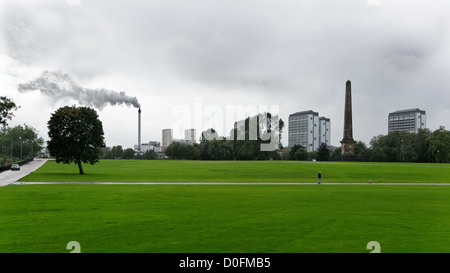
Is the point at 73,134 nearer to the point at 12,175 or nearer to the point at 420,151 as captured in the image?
the point at 12,175

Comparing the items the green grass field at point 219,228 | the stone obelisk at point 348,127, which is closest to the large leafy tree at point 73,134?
the green grass field at point 219,228

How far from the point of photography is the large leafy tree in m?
51.5

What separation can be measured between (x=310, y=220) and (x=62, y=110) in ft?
165

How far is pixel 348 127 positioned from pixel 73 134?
7594cm

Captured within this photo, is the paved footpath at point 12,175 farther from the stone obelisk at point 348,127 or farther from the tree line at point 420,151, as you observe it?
the stone obelisk at point 348,127

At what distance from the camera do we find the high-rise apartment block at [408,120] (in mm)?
179625

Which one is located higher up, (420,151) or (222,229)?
(420,151)

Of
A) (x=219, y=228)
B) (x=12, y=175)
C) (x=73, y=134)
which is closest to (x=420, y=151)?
(x=73, y=134)

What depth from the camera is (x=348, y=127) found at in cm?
9819

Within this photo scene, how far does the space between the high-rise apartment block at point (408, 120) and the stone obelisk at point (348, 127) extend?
98615mm

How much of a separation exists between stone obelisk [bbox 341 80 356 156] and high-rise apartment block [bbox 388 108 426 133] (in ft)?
324

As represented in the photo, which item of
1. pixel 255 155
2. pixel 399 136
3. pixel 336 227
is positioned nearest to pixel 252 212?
pixel 336 227

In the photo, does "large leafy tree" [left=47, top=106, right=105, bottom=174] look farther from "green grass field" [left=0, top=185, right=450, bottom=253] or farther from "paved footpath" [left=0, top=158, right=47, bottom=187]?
"green grass field" [left=0, top=185, right=450, bottom=253]
